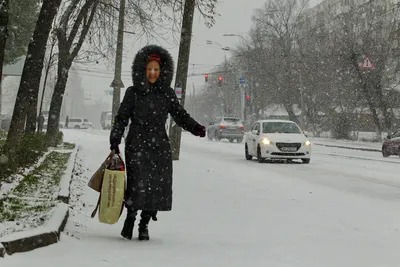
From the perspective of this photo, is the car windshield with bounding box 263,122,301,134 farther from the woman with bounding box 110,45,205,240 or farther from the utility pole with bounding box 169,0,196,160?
the woman with bounding box 110,45,205,240

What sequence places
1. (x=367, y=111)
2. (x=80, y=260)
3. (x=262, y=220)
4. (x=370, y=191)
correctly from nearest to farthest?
(x=80, y=260)
(x=262, y=220)
(x=370, y=191)
(x=367, y=111)

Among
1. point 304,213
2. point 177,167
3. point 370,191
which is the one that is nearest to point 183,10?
point 177,167

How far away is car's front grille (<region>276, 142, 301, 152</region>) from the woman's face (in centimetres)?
1388

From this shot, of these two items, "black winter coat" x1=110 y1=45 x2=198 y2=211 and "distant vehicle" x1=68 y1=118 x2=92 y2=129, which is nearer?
"black winter coat" x1=110 y1=45 x2=198 y2=211

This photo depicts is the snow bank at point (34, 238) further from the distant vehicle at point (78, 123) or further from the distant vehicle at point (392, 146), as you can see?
the distant vehicle at point (78, 123)

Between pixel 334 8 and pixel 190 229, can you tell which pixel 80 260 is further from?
pixel 334 8

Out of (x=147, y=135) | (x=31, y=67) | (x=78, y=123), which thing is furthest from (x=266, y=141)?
(x=78, y=123)

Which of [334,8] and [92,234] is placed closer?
[92,234]

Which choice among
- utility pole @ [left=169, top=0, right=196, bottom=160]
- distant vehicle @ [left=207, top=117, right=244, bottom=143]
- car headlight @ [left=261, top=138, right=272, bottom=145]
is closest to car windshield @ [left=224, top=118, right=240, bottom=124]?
distant vehicle @ [left=207, top=117, right=244, bottom=143]

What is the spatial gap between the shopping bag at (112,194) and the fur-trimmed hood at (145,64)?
0.85 metres

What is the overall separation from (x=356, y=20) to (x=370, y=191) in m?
40.9

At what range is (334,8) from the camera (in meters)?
77.7

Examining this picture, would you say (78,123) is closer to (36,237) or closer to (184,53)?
(184,53)

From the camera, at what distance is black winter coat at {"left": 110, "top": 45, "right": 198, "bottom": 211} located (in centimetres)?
564
